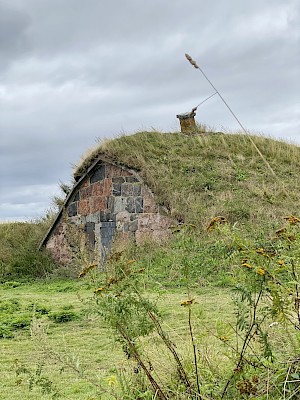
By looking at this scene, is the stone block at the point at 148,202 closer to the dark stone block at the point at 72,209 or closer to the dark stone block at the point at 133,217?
the dark stone block at the point at 133,217

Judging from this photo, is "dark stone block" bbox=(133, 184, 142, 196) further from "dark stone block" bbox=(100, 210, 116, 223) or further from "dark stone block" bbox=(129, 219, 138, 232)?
"dark stone block" bbox=(100, 210, 116, 223)

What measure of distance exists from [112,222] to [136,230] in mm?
1017

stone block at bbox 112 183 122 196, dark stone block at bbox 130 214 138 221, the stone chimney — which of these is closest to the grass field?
dark stone block at bbox 130 214 138 221

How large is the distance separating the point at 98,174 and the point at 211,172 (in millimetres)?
3414

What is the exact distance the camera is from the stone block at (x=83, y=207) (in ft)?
58.9

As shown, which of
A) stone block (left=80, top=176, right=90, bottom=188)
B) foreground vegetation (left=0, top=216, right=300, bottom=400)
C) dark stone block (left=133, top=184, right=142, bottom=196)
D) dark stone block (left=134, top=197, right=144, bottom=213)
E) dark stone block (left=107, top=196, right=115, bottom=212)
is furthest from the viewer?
stone block (left=80, top=176, right=90, bottom=188)

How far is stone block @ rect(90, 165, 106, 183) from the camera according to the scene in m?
17.7

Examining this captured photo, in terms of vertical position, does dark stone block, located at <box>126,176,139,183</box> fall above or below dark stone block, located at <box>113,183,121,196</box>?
above

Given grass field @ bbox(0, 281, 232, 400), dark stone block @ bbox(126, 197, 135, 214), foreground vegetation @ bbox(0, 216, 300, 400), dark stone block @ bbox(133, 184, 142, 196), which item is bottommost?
grass field @ bbox(0, 281, 232, 400)

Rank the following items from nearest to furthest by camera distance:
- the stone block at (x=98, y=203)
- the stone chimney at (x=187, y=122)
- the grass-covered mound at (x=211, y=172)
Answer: the grass-covered mound at (x=211, y=172) < the stone block at (x=98, y=203) < the stone chimney at (x=187, y=122)

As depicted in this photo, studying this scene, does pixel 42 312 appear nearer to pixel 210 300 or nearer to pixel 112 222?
pixel 210 300

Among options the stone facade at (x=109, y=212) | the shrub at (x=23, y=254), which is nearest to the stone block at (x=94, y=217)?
the stone facade at (x=109, y=212)

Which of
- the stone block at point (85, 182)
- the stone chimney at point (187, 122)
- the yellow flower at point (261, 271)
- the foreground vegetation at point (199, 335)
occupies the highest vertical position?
the stone chimney at point (187, 122)

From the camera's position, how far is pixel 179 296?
9.79m
